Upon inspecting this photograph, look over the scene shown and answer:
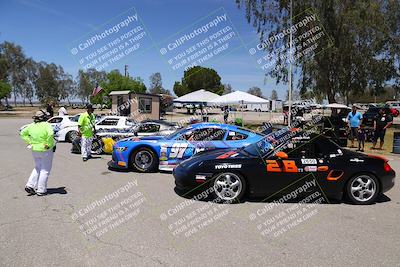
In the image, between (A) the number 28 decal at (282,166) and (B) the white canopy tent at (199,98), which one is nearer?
(A) the number 28 decal at (282,166)

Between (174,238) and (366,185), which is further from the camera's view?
(366,185)

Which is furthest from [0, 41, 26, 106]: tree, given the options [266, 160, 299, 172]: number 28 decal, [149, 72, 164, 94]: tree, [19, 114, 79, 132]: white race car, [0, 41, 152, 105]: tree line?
[266, 160, 299, 172]: number 28 decal

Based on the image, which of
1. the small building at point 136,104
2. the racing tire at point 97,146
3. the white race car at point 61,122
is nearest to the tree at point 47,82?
the small building at point 136,104

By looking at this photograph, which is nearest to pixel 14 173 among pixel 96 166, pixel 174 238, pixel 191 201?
pixel 96 166

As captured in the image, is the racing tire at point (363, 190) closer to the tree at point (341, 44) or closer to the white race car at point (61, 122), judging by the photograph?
the white race car at point (61, 122)

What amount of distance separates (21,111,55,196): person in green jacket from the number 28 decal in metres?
3.90

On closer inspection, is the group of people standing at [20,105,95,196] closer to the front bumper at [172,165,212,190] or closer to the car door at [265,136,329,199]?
the front bumper at [172,165,212,190]

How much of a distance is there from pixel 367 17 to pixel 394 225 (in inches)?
969

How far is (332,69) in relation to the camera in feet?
88.2

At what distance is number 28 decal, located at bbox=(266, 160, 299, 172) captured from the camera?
6320 millimetres

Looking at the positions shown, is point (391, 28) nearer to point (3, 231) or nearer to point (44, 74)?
point (3, 231)

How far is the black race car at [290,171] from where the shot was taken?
6.33 m

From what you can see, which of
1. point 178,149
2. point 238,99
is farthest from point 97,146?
point 238,99

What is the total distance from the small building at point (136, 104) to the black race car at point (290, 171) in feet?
70.5
